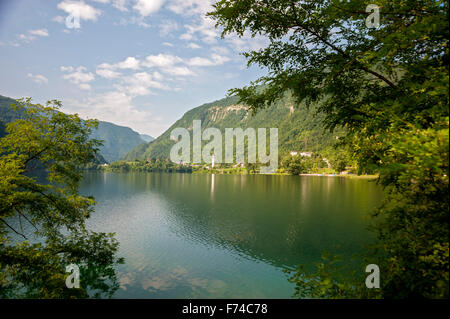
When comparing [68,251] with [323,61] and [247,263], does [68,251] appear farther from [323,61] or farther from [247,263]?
[323,61]

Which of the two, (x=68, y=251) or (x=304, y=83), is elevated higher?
(x=304, y=83)

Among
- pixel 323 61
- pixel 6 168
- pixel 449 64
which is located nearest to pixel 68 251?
pixel 6 168

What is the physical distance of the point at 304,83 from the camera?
24.4 ft

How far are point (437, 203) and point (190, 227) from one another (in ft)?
94.1

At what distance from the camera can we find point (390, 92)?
7.00 metres

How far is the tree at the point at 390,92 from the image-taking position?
474 centimetres

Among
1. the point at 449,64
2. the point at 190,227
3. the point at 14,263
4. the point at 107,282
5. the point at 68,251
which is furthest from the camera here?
the point at 190,227

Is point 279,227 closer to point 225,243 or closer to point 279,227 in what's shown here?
point 279,227
